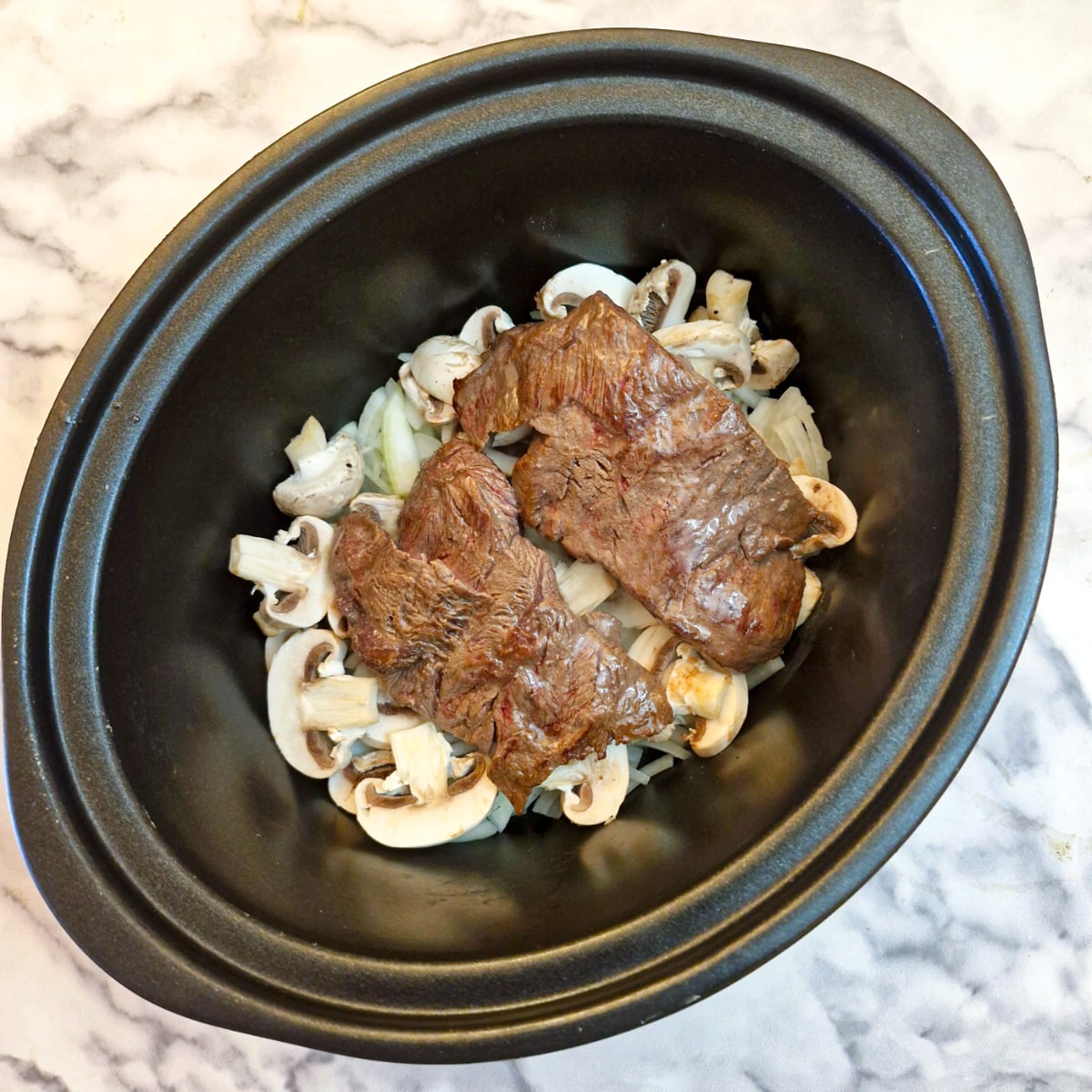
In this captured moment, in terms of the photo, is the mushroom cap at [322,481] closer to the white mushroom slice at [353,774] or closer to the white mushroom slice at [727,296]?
the white mushroom slice at [353,774]

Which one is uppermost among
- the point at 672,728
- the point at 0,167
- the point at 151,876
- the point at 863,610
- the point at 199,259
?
the point at 0,167

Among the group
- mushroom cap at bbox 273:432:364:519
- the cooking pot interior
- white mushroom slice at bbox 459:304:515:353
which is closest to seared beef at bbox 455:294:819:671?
the cooking pot interior

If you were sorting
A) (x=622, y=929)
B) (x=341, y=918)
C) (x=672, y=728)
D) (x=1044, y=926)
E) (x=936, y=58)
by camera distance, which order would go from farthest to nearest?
(x=936, y=58) < (x=1044, y=926) < (x=672, y=728) < (x=341, y=918) < (x=622, y=929)

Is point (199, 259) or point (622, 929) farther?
point (199, 259)

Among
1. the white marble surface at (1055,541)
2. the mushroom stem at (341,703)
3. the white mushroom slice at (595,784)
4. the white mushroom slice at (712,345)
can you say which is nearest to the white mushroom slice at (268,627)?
the mushroom stem at (341,703)

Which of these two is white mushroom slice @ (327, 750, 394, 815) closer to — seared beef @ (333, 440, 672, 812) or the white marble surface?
seared beef @ (333, 440, 672, 812)

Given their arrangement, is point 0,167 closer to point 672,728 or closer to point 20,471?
point 20,471

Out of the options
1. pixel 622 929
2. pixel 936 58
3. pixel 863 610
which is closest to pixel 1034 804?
pixel 863 610

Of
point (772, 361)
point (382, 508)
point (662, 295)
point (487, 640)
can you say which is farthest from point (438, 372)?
point (772, 361)

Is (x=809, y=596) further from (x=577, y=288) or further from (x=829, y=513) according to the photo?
(x=577, y=288)
